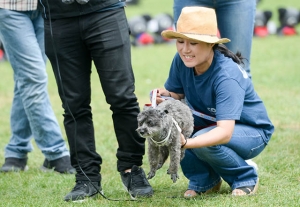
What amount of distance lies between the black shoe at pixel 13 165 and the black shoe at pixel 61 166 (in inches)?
7.8

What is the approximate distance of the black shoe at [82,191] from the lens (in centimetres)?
454

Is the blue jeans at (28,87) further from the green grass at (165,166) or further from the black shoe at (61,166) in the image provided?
the green grass at (165,166)

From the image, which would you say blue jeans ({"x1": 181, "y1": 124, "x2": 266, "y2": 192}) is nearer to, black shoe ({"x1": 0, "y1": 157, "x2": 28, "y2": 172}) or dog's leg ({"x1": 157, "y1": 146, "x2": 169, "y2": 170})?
dog's leg ({"x1": 157, "y1": 146, "x2": 169, "y2": 170})

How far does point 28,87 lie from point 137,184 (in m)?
1.47

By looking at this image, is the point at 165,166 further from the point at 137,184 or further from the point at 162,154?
the point at 162,154

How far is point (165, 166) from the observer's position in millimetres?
5574

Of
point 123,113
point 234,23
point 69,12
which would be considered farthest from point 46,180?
point 234,23

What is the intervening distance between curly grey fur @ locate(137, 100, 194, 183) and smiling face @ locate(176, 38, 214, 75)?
1.10ft

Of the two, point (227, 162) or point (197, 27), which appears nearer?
point (197, 27)

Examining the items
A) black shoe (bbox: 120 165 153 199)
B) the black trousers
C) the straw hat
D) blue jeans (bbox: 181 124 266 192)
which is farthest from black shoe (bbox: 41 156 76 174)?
the straw hat

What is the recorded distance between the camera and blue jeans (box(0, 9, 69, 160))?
17.5 ft

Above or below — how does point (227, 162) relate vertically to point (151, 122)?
below

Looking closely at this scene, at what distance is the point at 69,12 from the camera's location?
4.36 meters

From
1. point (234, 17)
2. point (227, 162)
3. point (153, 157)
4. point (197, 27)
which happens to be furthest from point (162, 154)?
point (234, 17)
